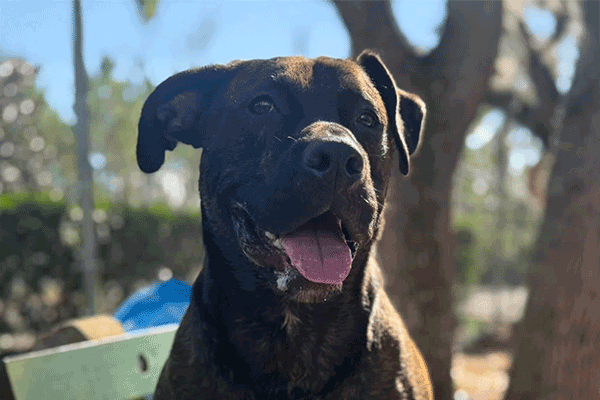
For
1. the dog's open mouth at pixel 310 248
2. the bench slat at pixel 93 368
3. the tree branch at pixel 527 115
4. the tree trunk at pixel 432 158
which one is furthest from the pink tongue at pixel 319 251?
the tree branch at pixel 527 115

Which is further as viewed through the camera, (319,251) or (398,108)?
(398,108)

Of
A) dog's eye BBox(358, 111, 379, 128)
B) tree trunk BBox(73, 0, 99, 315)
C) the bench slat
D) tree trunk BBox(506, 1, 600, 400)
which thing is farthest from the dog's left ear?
tree trunk BBox(73, 0, 99, 315)

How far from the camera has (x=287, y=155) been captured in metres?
2.09

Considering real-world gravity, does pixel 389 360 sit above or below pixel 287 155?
below

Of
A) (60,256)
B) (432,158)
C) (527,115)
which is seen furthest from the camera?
(527,115)

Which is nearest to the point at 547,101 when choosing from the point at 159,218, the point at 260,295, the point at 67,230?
the point at 159,218

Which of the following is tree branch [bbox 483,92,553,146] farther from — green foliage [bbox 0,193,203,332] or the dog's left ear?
the dog's left ear

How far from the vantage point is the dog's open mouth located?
209 cm

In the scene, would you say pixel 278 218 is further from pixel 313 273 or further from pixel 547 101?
pixel 547 101

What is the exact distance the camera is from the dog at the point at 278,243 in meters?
2.14

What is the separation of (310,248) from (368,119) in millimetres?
605

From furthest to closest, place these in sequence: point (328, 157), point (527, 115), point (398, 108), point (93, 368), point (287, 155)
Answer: point (527, 115)
point (93, 368)
point (398, 108)
point (287, 155)
point (328, 157)

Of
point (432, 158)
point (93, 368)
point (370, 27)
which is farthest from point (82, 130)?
point (432, 158)

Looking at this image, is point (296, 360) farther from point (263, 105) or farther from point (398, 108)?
point (398, 108)
